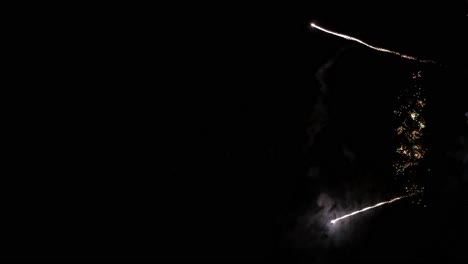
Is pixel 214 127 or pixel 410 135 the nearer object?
pixel 214 127

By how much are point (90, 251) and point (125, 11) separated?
195 cm

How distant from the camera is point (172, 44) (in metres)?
2.96

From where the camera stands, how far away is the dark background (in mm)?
2676

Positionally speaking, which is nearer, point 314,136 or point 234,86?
point 234,86

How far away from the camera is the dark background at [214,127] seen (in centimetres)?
268

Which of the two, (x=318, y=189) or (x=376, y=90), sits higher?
(x=376, y=90)

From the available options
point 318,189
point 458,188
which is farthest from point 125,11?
point 458,188

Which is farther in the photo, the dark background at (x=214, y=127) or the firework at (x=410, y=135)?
the firework at (x=410, y=135)

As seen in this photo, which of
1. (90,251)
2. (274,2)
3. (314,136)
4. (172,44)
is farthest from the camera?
(314,136)

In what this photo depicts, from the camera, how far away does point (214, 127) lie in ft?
10.5

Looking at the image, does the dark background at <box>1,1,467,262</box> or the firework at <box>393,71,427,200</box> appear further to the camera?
the firework at <box>393,71,427,200</box>

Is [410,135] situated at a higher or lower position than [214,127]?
higher

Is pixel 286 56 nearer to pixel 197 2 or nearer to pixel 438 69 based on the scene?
pixel 197 2

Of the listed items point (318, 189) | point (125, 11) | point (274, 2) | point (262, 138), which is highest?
point (274, 2)
